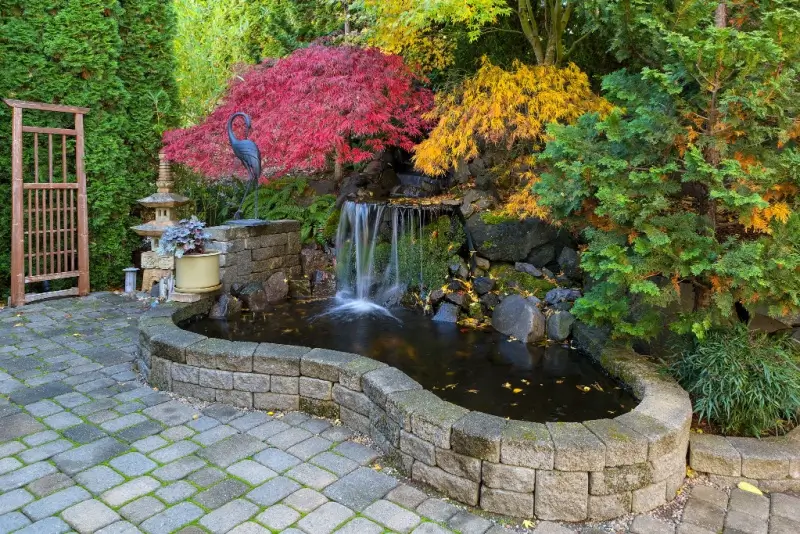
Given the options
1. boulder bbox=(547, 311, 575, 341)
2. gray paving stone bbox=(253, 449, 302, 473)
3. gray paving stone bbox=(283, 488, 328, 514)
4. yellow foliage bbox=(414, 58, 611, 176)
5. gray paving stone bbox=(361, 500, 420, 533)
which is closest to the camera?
gray paving stone bbox=(361, 500, 420, 533)

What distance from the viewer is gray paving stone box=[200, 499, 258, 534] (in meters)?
2.42

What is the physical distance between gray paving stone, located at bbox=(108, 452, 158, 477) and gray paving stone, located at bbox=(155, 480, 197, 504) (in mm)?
222

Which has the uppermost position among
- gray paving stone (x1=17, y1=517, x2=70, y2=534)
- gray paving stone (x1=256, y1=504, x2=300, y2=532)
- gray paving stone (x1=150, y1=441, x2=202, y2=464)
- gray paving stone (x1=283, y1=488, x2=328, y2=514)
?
gray paving stone (x1=150, y1=441, x2=202, y2=464)

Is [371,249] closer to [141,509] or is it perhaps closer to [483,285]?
[483,285]

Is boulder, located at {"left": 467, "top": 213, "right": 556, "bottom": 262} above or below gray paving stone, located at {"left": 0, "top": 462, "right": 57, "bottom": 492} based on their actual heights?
above

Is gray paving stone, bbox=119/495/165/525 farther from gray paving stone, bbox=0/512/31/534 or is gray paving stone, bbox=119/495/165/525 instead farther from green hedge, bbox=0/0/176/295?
green hedge, bbox=0/0/176/295

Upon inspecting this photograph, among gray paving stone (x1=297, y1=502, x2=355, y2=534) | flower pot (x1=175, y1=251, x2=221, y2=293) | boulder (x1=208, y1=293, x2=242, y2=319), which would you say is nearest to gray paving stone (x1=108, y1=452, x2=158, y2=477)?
gray paving stone (x1=297, y1=502, x2=355, y2=534)

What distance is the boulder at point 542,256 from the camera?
19.6ft

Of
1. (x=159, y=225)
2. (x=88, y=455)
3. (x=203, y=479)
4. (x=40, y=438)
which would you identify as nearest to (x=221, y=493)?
(x=203, y=479)

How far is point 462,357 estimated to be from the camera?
4.44 meters

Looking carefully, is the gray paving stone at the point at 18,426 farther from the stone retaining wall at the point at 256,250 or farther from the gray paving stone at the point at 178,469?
the stone retaining wall at the point at 256,250

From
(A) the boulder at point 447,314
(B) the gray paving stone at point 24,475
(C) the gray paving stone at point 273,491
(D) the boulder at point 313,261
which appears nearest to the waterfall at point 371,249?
(D) the boulder at point 313,261

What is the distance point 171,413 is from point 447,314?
288 cm

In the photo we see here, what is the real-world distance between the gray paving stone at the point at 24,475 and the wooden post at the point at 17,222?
382cm
